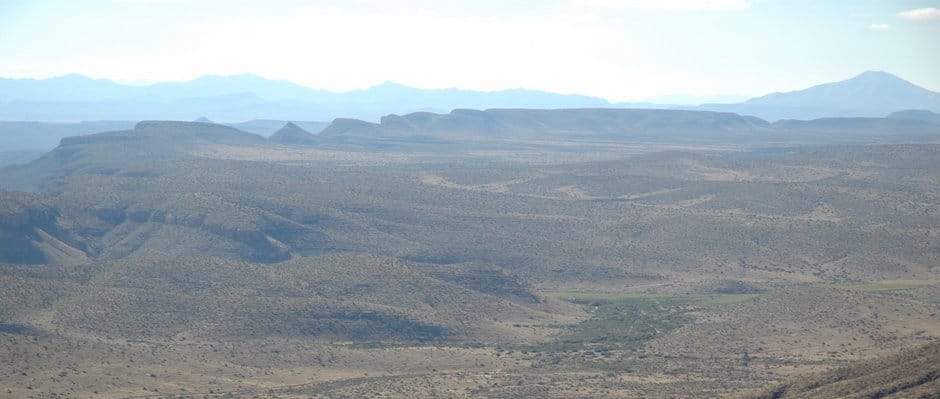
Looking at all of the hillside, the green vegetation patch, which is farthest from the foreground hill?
the green vegetation patch

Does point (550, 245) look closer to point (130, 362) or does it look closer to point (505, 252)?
point (505, 252)

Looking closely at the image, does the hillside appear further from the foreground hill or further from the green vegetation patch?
the foreground hill

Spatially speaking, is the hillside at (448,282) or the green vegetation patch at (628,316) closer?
the hillside at (448,282)

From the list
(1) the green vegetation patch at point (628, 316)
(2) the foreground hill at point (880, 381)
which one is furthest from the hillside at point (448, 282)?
(2) the foreground hill at point (880, 381)

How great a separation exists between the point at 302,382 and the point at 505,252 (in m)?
44.5

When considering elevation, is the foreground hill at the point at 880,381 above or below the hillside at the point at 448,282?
above

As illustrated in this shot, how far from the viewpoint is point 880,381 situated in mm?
48531

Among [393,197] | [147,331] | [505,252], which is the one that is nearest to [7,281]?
[147,331]

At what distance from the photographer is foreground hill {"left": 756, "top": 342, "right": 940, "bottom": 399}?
46.6m

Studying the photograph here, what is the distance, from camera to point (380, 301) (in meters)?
82.5

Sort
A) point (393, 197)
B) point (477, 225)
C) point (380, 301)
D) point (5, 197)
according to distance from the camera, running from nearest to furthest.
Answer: point (380, 301)
point (5, 197)
point (477, 225)
point (393, 197)

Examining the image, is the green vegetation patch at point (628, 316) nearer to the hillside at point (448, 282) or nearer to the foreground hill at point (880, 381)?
the hillside at point (448, 282)

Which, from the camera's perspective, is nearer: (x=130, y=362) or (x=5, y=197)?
(x=130, y=362)

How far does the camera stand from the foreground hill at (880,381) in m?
46.6
